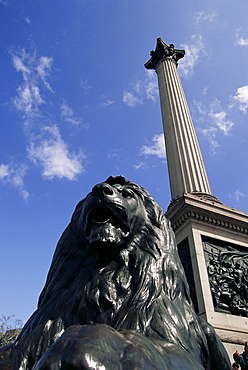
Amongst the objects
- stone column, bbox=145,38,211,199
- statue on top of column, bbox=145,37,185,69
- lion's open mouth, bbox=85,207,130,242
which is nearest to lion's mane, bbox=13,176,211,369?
lion's open mouth, bbox=85,207,130,242

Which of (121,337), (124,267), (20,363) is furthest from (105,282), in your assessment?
(121,337)

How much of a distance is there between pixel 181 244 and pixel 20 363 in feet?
18.9

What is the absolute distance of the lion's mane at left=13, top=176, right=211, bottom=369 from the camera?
1.96 m

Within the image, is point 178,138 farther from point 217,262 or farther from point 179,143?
point 217,262

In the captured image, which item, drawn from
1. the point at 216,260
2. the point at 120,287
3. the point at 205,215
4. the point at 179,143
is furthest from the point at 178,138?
the point at 120,287

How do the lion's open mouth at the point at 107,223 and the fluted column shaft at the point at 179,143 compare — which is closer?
the lion's open mouth at the point at 107,223

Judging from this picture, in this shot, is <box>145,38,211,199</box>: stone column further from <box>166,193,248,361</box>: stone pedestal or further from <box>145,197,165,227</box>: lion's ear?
<box>145,197,165,227</box>: lion's ear

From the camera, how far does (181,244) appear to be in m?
7.39

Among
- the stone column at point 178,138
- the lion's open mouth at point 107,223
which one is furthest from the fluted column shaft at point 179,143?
the lion's open mouth at point 107,223

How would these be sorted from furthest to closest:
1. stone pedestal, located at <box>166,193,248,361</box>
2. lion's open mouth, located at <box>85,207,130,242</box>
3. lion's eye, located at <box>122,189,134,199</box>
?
stone pedestal, located at <box>166,193,248,361</box>, lion's eye, located at <box>122,189,134,199</box>, lion's open mouth, located at <box>85,207,130,242</box>

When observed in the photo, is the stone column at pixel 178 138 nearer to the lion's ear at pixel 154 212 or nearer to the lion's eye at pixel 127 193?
the lion's ear at pixel 154 212

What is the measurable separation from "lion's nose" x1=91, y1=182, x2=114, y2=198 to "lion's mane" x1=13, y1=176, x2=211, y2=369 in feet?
0.84

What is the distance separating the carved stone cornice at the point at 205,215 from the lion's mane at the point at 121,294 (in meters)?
4.79

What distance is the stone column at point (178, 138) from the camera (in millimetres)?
11667
